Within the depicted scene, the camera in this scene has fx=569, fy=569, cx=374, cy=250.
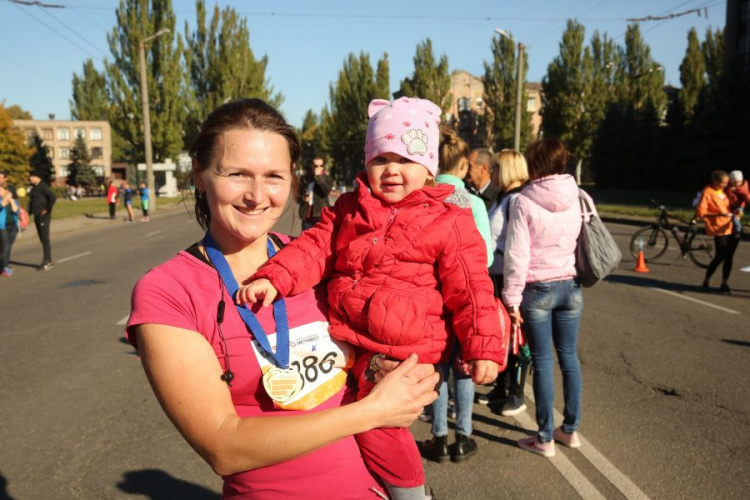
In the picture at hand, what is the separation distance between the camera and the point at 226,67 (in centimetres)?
5259

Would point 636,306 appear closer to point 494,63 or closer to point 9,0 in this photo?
point 9,0

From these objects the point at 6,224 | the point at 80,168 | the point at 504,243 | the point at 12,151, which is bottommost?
the point at 6,224

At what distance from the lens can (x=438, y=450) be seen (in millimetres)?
3967

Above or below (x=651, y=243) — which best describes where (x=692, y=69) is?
above

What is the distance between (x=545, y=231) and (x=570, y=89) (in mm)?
50891

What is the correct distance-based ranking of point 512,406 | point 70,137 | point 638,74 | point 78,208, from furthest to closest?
point 70,137
point 638,74
point 78,208
point 512,406

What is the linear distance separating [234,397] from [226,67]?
55493mm

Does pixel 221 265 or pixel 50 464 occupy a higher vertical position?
pixel 221 265

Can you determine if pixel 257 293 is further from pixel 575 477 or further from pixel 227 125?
pixel 575 477

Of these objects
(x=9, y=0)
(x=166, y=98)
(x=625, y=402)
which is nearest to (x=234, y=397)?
(x=625, y=402)

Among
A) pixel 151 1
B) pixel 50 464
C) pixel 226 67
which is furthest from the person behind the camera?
pixel 226 67

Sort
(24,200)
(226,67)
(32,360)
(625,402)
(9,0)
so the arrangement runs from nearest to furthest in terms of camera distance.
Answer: (625,402) < (32,360) < (9,0) < (24,200) < (226,67)

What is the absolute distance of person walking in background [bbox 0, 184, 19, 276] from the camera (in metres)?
11.4

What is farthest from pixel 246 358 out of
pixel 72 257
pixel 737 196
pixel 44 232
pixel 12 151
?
pixel 12 151
